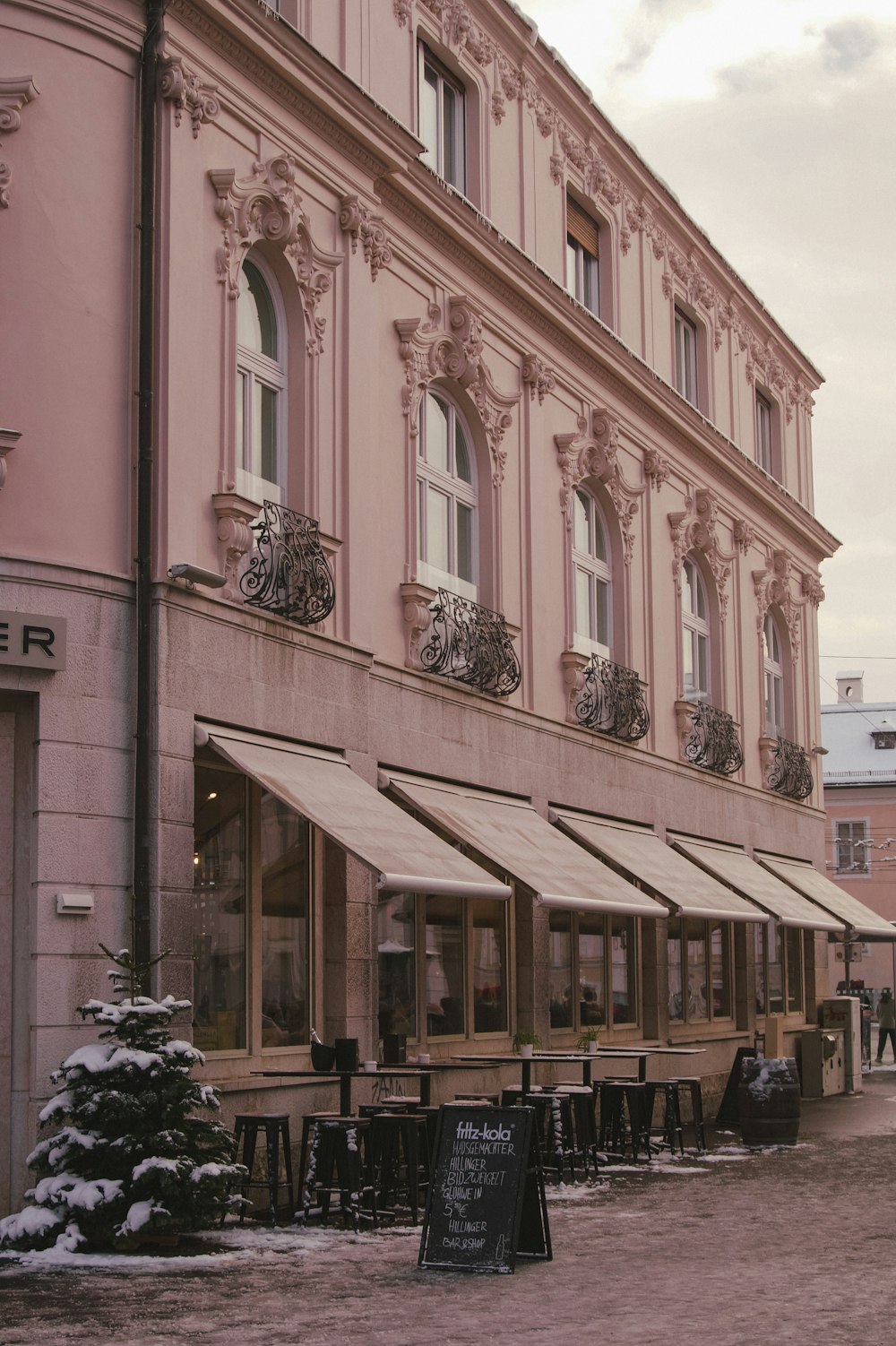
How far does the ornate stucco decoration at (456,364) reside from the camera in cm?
1867

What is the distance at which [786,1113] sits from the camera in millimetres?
20234

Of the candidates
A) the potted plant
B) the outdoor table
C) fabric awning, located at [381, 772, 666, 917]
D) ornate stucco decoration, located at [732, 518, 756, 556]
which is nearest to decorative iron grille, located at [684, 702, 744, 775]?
ornate stucco decoration, located at [732, 518, 756, 556]

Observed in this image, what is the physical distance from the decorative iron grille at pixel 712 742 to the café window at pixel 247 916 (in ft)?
36.7

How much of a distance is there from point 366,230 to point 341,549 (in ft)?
10.3

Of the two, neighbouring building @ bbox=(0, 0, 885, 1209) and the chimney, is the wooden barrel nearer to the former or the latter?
neighbouring building @ bbox=(0, 0, 885, 1209)

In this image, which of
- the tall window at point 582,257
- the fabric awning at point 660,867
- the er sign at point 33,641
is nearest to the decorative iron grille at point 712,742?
the fabric awning at point 660,867

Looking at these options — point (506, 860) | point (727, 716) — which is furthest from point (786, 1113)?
point (727, 716)

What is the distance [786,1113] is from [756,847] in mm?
9536

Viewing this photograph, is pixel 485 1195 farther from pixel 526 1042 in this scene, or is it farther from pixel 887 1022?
pixel 887 1022

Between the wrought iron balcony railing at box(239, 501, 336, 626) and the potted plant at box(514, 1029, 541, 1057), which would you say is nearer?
the wrought iron balcony railing at box(239, 501, 336, 626)

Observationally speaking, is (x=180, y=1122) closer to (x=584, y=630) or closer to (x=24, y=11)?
(x=24, y=11)

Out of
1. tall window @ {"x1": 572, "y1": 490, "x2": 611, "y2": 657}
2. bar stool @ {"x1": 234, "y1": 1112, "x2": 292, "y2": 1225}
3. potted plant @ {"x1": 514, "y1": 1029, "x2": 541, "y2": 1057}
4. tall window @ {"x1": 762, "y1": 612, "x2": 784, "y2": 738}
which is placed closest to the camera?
bar stool @ {"x1": 234, "y1": 1112, "x2": 292, "y2": 1225}

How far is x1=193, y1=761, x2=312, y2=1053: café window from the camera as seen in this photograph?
585 inches

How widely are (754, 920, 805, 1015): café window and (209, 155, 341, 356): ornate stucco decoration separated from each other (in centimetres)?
1513
